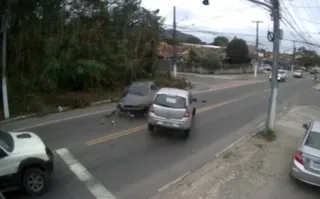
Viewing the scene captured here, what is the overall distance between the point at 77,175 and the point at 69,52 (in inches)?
536

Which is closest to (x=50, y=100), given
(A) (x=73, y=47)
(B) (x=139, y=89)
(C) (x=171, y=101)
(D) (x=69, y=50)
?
(D) (x=69, y=50)

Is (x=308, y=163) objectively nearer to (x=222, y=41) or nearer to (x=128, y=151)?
(x=128, y=151)

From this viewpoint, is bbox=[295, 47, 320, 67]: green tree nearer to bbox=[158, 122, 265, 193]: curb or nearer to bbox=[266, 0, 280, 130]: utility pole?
bbox=[158, 122, 265, 193]: curb

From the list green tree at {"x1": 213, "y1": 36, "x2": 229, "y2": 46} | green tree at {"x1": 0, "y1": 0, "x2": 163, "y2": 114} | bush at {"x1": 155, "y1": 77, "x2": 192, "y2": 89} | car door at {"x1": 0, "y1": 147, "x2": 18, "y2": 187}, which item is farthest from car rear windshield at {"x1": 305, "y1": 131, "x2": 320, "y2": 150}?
green tree at {"x1": 213, "y1": 36, "x2": 229, "y2": 46}

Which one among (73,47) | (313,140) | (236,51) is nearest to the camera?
(313,140)

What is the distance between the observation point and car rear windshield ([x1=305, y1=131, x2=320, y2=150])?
9175 mm

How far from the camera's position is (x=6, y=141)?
8.20 metres

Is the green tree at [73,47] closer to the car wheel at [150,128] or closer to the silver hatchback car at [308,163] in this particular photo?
the car wheel at [150,128]

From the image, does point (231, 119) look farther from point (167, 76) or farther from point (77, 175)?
point (167, 76)

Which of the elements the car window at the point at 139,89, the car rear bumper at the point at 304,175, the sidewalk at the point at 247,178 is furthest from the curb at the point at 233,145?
the car window at the point at 139,89

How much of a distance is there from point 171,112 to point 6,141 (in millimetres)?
6648

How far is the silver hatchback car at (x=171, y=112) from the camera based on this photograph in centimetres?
1353

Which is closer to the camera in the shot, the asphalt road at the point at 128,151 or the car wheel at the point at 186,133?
the asphalt road at the point at 128,151

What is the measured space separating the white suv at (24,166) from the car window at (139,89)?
9.79 metres
